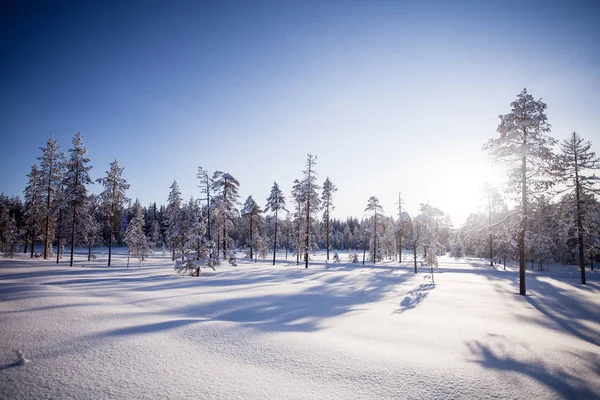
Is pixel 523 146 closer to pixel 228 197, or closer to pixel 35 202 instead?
pixel 228 197

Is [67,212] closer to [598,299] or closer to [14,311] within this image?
[14,311]

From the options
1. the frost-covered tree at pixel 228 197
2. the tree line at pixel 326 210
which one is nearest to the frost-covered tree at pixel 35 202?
the tree line at pixel 326 210

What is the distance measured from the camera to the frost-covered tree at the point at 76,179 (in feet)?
90.5

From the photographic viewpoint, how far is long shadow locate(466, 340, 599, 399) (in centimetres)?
477

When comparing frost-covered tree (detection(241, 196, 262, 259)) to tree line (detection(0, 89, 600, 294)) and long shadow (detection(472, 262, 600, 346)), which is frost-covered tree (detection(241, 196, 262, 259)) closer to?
tree line (detection(0, 89, 600, 294))

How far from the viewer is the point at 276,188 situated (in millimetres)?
42375

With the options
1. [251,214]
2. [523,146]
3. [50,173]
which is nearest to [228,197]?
[251,214]

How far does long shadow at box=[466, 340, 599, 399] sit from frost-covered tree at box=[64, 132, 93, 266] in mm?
37250

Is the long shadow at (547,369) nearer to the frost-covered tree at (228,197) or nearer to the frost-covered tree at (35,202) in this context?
the frost-covered tree at (228,197)

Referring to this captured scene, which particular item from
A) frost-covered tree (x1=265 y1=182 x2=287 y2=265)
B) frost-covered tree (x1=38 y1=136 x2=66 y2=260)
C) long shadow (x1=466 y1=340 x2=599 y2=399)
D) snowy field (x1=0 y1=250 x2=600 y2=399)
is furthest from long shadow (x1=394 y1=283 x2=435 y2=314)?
frost-covered tree (x1=38 y1=136 x2=66 y2=260)

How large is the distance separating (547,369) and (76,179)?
39.8 metres

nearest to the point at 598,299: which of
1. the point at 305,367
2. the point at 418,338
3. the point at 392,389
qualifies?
the point at 418,338

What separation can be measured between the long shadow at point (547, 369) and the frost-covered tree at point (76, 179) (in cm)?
3725

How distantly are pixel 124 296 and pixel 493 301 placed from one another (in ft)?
68.4
